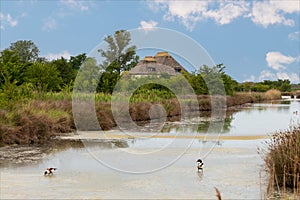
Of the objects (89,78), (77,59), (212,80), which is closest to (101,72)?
(89,78)

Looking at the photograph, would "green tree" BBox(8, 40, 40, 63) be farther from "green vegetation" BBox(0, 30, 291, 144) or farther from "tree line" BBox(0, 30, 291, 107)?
"tree line" BBox(0, 30, 291, 107)

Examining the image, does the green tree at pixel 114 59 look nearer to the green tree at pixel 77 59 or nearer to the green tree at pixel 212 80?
the green tree at pixel 212 80

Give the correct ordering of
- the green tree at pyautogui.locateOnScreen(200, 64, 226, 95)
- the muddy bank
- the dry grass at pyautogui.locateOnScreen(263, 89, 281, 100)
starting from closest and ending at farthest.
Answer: the muddy bank
the green tree at pyautogui.locateOnScreen(200, 64, 226, 95)
the dry grass at pyautogui.locateOnScreen(263, 89, 281, 100)

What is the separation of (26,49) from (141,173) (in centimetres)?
4309

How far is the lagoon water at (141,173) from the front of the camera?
557cm

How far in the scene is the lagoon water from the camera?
219 inches

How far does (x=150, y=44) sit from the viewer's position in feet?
40.4

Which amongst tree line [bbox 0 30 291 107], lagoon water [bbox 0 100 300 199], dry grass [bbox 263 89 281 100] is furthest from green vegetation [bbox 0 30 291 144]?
dry grass [bbox 263 89 281 100]

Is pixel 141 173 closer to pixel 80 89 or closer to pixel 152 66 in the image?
pixel 80 89

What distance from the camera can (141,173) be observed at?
22.8ft

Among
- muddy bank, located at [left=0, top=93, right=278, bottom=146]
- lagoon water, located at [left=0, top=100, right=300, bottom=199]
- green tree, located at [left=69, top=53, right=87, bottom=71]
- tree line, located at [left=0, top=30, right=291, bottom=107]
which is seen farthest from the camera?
green tree, located at [left=69, top=53, right=87, bottom=71]

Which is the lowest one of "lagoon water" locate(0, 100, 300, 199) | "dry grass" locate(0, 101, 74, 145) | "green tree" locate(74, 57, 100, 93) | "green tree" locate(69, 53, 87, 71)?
"lagoon water" locate(0, 100, 300, 199)

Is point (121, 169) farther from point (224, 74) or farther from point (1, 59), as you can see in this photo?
point (224, 74)

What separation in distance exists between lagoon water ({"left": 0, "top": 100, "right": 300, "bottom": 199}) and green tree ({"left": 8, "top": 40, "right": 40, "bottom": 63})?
38500 millimetres
